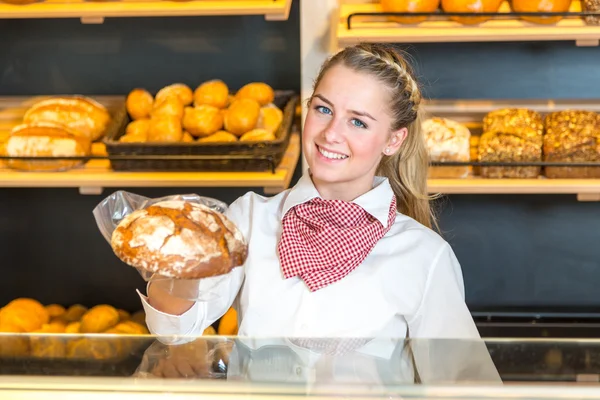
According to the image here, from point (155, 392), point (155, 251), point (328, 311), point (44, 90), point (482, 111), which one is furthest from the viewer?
point (44, 90)

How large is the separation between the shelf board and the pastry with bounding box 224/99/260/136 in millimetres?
553

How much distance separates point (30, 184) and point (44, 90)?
0.57 metres

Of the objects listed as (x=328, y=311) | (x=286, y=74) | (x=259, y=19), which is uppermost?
(x=259, y=19)

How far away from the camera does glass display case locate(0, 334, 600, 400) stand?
893mm

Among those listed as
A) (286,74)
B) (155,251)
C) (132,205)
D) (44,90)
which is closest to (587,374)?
(155,251)

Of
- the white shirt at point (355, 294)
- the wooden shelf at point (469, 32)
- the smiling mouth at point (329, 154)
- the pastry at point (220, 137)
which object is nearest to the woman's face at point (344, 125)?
the smiling mouth at point (329, 154)

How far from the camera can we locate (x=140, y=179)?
2242 millimetres

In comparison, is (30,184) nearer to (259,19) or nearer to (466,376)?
(259,19)

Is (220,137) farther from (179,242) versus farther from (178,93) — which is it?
(179,242)

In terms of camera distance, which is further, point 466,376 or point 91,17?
point 91,17

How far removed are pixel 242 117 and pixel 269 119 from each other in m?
0.12

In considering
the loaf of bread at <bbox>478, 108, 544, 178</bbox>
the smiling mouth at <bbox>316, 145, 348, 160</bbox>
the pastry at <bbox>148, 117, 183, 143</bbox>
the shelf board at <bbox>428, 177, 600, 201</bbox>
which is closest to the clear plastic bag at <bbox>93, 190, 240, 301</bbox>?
the smiling mouth at <bbox>316, 145, 348, 160</bbox>

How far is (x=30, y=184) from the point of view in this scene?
7.47 feet

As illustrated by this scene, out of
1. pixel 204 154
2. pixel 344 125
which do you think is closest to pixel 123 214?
pixel 344 125
